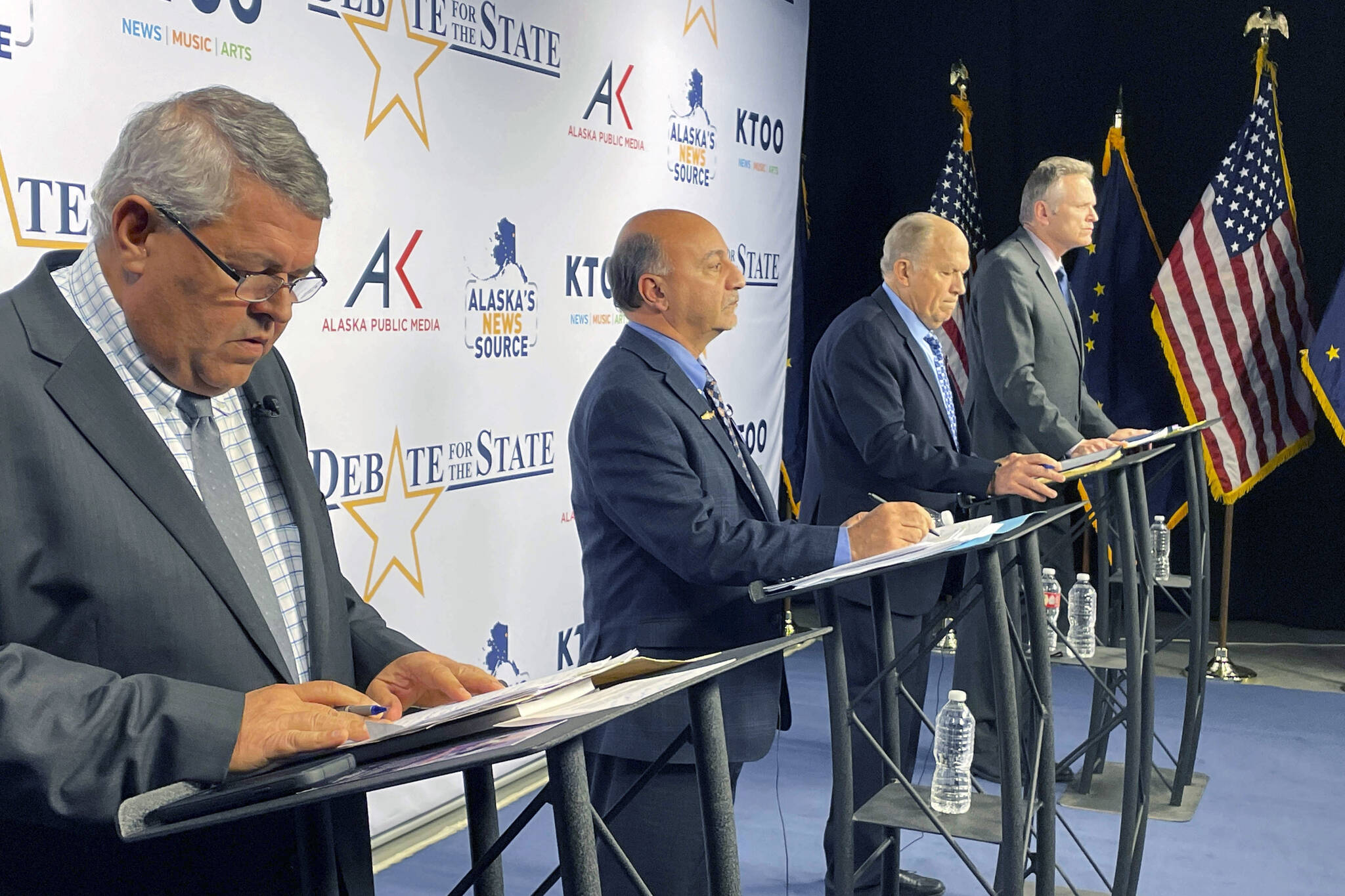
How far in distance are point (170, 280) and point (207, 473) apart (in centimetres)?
20

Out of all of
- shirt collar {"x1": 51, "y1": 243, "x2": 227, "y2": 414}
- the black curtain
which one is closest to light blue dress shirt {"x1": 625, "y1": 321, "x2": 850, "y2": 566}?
shirt collar {"x1": 51, "y1": 243, "x2": 227, "y2": 414}

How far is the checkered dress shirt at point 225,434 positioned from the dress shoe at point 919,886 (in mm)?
2344

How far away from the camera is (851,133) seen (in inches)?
256

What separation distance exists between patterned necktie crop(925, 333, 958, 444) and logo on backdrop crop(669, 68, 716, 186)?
151cm

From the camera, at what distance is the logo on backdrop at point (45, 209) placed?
231 centimetres

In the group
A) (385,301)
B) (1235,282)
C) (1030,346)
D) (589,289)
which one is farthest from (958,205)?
(385,301)

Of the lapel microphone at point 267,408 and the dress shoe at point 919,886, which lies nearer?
the lapel microphone at point 267,408

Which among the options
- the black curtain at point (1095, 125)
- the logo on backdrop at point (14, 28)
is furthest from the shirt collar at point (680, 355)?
the black curtain at point (1095, 125)

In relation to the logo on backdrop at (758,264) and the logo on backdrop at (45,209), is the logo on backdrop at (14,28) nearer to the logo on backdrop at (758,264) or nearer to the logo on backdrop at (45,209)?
the logo on backdrop at (45,209)

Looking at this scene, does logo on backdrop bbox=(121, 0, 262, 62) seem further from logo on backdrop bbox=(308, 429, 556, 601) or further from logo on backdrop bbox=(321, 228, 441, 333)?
logo on backdrop bbox=(308, 429, 556, 601)

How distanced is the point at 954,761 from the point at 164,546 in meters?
1.92

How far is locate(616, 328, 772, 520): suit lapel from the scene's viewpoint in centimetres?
232

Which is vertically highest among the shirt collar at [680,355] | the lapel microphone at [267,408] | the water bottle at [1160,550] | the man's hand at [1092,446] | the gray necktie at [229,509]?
the shirt collar at [680,355]

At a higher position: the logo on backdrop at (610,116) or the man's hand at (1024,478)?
the logo on backdrop at (610,116)
